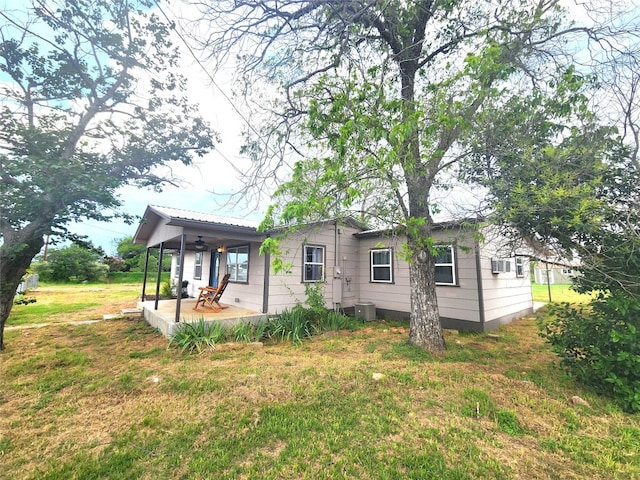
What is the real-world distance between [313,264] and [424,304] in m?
3.93

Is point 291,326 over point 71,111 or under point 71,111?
under

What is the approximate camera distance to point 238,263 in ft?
28.2

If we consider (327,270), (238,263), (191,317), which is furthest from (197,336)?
(327,270)

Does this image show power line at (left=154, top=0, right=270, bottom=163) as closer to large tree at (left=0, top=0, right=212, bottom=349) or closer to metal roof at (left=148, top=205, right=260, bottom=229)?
large tree at (left=0, top=0, right=212, bottom=349)

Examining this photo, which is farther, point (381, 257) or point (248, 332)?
point (381, 257)

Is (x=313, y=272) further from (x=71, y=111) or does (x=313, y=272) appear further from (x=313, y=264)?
(x=71, y=111)

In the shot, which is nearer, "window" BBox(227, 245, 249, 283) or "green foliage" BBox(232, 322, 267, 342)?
"green foliage" BBox(232, 322, 267, 342)

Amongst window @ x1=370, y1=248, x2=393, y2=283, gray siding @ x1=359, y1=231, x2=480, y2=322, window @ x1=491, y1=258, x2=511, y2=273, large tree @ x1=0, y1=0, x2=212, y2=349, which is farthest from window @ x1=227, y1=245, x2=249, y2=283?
window @ x1=491, y1=258, x2=511, y2=273

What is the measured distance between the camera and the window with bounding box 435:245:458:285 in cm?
715

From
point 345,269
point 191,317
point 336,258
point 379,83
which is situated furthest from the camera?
point 345,269

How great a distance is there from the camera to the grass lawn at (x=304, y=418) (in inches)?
86.5

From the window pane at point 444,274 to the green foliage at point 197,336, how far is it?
5.58 m

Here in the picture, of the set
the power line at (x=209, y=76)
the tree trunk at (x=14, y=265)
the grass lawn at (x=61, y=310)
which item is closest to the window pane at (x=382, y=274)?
the power line at (x=209, y=76)

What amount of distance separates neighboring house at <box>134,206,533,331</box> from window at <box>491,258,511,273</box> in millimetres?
28
